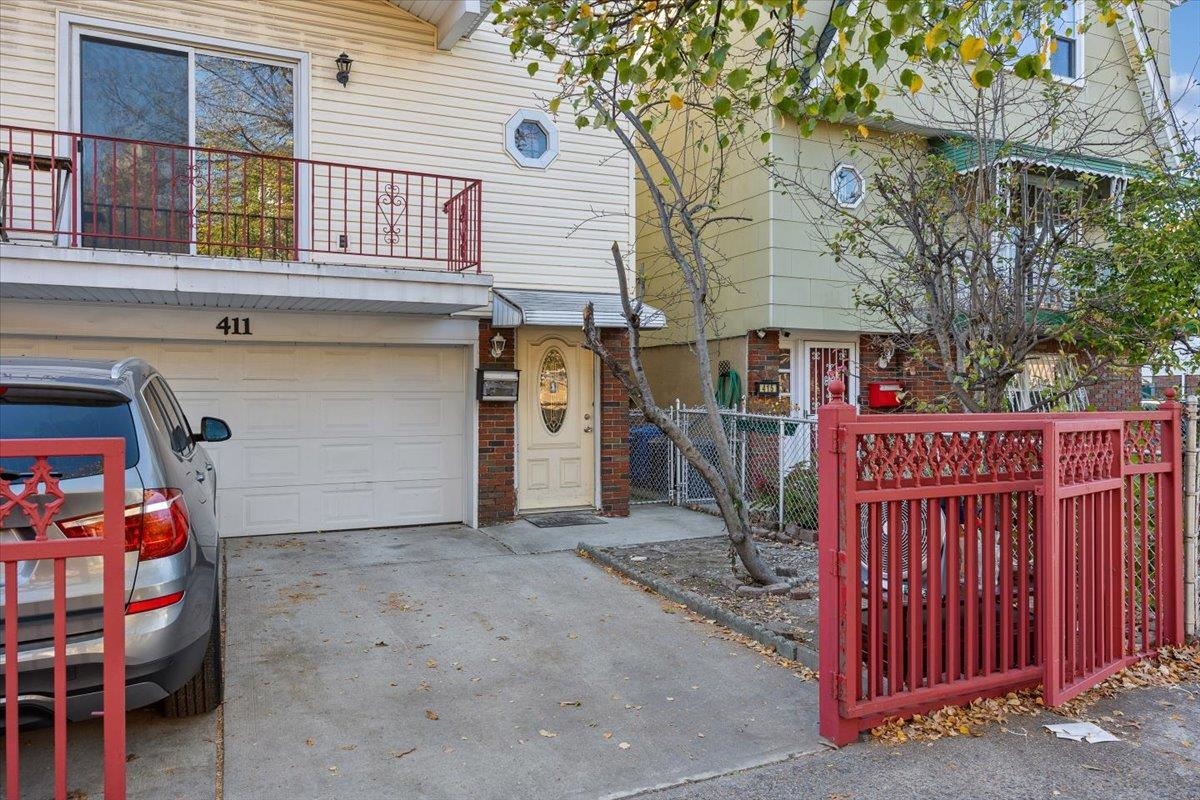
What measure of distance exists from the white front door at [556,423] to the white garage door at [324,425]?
69cm

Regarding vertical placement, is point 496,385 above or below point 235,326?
below

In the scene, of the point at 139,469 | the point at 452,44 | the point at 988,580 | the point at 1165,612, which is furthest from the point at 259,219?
the point at 1165,612

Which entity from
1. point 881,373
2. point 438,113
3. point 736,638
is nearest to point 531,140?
point 438,113

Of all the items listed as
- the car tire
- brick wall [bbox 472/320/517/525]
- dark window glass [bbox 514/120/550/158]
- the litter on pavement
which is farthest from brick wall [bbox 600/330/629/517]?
the litter on pavement

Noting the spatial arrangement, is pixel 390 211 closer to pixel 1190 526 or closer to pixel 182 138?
pixel 182 138

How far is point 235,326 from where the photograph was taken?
7625mm

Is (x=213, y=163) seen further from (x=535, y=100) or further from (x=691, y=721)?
(x=691, y=721)

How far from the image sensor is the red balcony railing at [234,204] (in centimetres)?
678

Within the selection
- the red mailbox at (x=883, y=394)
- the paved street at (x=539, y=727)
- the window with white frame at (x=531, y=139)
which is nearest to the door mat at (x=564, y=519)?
the paved street at (x=539, y=727)

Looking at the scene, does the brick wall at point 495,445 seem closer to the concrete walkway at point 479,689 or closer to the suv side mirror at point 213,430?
the concrete walkway at point 479,689

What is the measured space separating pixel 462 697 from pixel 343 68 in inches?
252

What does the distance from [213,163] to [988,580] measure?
7278mm

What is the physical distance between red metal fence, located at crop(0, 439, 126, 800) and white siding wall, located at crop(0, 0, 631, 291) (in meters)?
5.71

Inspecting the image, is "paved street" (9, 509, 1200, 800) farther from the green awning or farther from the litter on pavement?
the green awning
